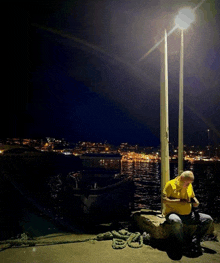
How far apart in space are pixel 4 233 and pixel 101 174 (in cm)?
1074

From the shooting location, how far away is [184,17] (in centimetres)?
639

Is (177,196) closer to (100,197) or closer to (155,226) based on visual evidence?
(155,226)

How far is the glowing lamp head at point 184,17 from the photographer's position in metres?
6.27

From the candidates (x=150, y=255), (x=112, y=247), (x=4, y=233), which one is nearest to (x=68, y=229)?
(x=4, y=233)

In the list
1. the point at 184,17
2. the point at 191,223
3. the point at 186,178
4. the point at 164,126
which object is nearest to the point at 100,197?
the point at 164,126

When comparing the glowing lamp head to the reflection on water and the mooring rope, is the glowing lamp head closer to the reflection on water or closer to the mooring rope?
the mooring rope

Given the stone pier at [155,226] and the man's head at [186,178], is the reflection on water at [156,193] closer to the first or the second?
the stone pier at [155,226]

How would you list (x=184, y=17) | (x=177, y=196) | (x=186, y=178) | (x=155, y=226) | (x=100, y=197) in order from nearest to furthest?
(x=186, y=178)
(x=177, y=196)
(x=155, y=226)
(x=184, y=17)
(x=100, y=197)

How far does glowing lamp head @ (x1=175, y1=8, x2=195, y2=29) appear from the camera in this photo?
6274mm

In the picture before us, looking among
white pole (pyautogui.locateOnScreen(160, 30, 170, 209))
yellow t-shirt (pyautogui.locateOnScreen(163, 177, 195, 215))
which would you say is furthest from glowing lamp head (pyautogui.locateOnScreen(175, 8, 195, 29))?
yellow t-shirt (pyautogui.locateOnScreen(163, 177, 195, 215))

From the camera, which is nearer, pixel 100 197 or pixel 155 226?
pixel 155 226

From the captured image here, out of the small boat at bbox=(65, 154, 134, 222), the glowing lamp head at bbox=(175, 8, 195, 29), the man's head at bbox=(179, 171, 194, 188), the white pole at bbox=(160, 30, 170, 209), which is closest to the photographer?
the man's head at bbox=(179, 171, 194, 188)

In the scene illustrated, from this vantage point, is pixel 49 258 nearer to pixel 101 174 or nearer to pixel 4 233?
pixel 4 233

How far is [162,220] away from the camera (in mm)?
6059
